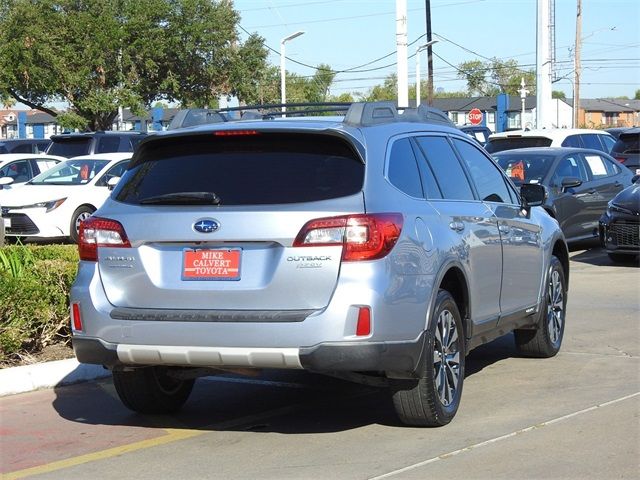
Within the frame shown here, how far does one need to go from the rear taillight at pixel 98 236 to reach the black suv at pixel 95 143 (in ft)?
57.0

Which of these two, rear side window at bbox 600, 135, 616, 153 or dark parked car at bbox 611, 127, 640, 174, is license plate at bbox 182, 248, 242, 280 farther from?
dark parked car at bbox 611, 127, 640, 174

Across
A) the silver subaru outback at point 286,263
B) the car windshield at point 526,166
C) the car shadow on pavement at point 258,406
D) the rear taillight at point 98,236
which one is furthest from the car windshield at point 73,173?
the rear taillight at point 98,236

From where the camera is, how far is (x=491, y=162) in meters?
8.22

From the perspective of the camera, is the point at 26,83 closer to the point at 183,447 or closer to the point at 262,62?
the point at 262,62

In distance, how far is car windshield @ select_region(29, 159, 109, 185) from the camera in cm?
1955

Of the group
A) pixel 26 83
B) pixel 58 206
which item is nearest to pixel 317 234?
pixel 58 206

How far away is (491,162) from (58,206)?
11.9 metres

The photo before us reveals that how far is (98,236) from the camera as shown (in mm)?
6312

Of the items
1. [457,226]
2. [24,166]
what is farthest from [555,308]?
[24,166]

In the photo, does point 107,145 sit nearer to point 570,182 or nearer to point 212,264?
point 570,182

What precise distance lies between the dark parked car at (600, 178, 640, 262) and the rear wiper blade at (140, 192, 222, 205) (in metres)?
9.93

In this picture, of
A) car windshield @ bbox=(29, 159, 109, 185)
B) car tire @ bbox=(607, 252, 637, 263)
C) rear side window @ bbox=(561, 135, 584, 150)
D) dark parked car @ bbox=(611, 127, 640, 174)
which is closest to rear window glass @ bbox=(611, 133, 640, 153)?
dark parked car @ bbox=(611, 127, 640, 174)

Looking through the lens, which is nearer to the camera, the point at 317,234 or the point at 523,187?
the point at 317,234

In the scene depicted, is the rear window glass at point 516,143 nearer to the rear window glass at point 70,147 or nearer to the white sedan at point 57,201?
the white sedan at point 57,201
